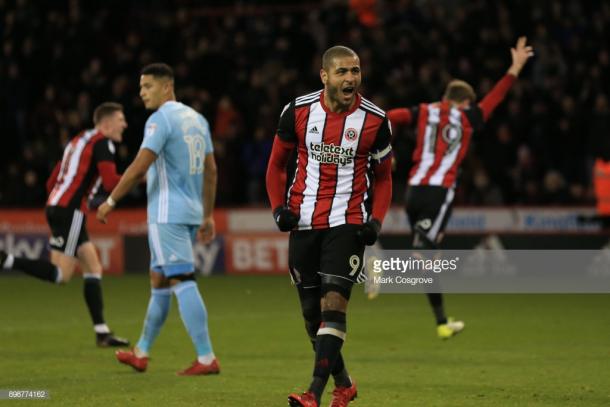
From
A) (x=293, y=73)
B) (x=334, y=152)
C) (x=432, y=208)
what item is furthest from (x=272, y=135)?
(x=334, y=152)

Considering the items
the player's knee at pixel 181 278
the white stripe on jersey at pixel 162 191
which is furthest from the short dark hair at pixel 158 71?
the player's knee at pixel 181 278

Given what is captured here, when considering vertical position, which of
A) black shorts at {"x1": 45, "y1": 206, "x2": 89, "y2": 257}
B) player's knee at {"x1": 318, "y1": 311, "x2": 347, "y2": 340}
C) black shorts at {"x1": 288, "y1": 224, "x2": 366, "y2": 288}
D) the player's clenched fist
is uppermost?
the player's clenched fist

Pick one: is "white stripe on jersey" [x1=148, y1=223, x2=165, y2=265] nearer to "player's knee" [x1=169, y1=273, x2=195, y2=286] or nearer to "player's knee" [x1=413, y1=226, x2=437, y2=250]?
"player's knee" [x1=169, y1=273, x2=195, y2=286]

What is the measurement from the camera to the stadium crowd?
19.4 m

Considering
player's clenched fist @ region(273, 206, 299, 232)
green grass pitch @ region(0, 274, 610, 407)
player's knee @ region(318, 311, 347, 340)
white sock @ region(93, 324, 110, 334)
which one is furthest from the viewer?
white sock @ region(93, 324, 110, 334)

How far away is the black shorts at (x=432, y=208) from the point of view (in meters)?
11.8

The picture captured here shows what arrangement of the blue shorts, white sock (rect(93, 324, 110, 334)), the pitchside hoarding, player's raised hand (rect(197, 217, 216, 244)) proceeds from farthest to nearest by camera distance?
the pitchside hoarding, white sock (rect(93, 324, 110, 334)), player's raised hand (rect(197, 217, 216, 244)), the blue shorts

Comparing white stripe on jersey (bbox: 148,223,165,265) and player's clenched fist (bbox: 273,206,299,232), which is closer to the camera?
player's clenched fist (bbox: 273,206,299,232)

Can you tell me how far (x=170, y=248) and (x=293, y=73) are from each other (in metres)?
12.3

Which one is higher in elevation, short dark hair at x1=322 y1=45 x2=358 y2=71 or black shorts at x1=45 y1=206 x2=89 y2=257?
short dark hair at x1=322 y1=45 x2=358 y2=71

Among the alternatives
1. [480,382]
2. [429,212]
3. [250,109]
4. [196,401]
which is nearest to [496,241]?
[250,109]

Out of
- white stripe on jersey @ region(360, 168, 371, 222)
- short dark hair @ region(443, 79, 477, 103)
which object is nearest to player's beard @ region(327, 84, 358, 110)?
white stripe on jersey @ region(360, 168, 371, 222)

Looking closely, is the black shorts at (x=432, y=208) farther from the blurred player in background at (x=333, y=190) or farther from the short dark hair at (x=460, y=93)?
the blurred player in background at (x=333, y=190)

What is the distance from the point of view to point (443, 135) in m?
11.9
